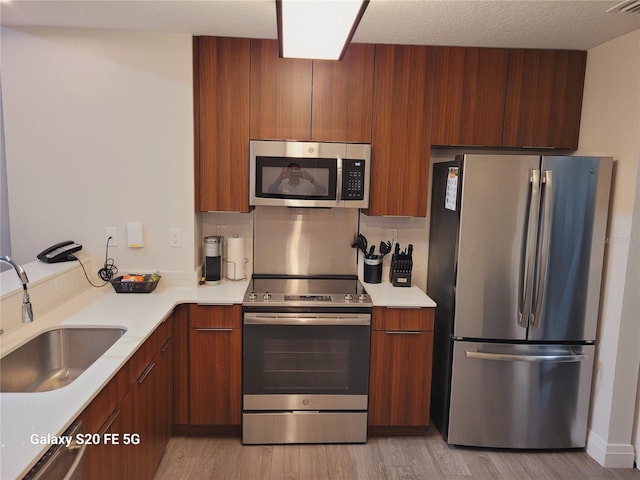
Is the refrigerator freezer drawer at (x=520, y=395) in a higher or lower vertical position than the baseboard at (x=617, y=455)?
higher

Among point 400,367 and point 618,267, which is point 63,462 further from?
point 618,267

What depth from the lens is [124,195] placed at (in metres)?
2.81

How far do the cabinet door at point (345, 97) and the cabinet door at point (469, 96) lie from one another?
431mm

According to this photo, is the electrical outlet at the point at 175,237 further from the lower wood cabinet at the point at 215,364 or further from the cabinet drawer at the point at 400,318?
the cabinet drawer at the point at 400,318

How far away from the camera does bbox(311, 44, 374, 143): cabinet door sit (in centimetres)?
Answer: 280

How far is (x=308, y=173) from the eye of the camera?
111 inches

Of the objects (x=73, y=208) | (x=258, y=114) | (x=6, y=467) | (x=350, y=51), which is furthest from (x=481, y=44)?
(x=6, y=467)

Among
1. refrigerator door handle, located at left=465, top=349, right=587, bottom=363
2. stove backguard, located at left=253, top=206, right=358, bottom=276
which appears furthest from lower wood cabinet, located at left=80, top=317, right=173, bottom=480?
refrigerator door handle, located at left=465, top=349, right=587, bottom=363

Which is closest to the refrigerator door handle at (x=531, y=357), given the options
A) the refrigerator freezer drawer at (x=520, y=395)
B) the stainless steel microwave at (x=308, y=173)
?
the refrigerator freezer drawer at (x=520, y=395)

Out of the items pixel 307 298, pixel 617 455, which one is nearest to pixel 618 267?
pixel 617 455

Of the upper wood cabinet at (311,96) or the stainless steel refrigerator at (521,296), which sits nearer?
the stainless steel refrigerator at (521,296)

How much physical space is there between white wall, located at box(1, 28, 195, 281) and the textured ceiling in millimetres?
134

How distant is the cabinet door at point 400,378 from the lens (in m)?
2.76

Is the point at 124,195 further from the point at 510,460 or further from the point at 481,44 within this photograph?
the point at 510,460
